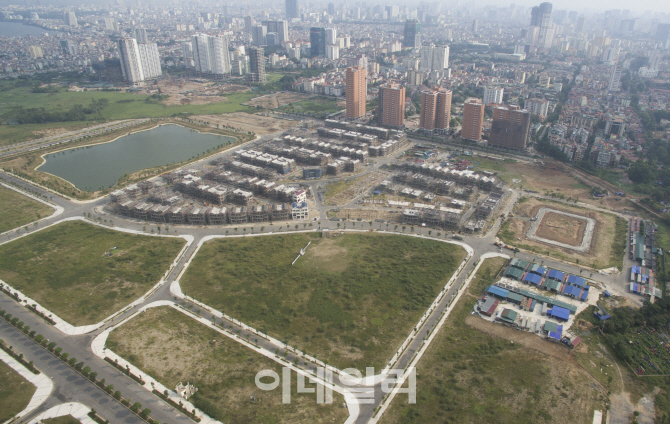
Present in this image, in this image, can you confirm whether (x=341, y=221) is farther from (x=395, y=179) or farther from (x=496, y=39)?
(x=496, y=39)

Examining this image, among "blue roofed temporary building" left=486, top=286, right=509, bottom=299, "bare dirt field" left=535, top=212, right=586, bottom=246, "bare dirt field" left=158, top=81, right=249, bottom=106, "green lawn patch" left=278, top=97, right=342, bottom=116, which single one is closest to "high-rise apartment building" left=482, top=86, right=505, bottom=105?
"green lawn patch" left=278, top=97, right=342, bottom=116

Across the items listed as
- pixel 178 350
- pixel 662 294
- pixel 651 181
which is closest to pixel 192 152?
pixel 178 350

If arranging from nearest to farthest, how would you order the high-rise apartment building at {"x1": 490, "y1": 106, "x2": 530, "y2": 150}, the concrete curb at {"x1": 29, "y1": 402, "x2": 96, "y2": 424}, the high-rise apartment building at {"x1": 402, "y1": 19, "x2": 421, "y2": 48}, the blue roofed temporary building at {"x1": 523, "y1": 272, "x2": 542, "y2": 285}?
the concrete curb at {"x1": 29, "y1": 402, "x2": 96, "y2": 424}, the blue roofed temporary building at {"x1": 523, "y1": 272, "x2": 542, "y2": 285}, the high-rise apartment building at {"x1": 490, "y1": 106, "x2": 530, "y2": 150}, the high-rise apartment building at {"x1": 402, "y1": 19, "x2": 421, "y2": 48}

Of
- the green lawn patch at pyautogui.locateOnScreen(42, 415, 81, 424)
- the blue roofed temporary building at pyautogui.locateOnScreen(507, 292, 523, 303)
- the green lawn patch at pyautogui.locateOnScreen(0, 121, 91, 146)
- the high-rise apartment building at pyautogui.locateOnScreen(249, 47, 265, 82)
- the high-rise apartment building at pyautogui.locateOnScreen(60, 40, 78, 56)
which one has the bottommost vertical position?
the green lawn patch at pyautogui.locateOnScreen(42, 415, 81, 424)

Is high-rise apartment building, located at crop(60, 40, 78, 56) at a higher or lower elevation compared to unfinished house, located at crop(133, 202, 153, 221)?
higher

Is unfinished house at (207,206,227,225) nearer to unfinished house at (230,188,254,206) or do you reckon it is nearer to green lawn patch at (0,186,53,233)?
unfinished house at (230,188,254,206)

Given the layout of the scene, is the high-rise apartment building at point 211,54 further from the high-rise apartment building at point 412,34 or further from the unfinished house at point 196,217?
the high-rise apartment building at point 412,34

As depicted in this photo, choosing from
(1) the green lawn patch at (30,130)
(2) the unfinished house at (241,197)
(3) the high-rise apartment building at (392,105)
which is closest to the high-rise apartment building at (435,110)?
(3) the high-rise apartment building at (392,105)
